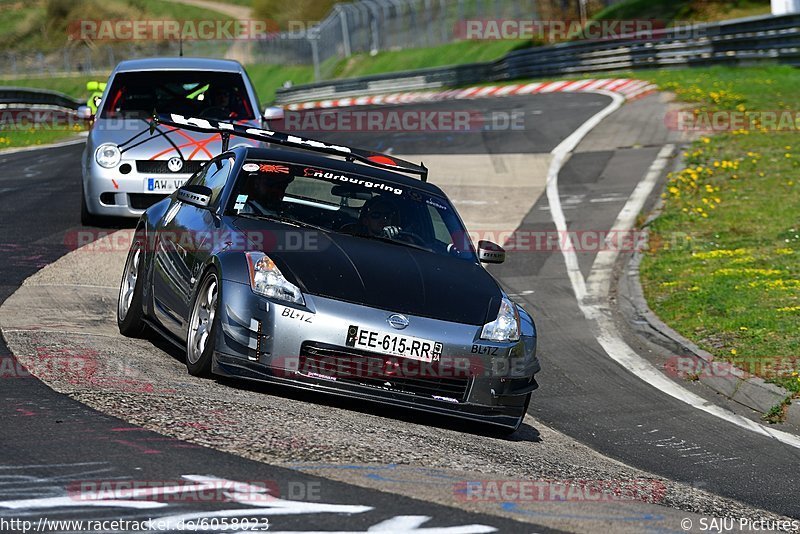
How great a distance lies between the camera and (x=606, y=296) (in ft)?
42.8

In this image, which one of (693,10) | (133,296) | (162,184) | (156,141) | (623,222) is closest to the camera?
(133,296)

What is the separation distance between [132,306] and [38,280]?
7.31 feet

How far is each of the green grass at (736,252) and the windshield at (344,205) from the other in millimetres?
2891

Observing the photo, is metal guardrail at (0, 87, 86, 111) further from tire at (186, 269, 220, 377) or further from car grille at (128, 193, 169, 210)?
tire at (186, 269, 220, 377)

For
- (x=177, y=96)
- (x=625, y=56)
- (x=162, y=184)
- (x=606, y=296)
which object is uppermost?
(x=625, y=56)

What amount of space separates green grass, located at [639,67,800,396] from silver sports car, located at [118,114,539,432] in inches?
110

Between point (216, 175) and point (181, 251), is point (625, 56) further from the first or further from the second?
point (181, 251)

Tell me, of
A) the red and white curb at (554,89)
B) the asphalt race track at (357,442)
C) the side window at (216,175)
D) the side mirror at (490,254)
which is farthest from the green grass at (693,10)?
the side mirror at (490,254)

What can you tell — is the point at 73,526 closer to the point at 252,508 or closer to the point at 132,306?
the point at 252,508

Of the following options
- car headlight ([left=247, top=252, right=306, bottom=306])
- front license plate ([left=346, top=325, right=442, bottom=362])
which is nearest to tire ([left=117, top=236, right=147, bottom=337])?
car headlight ([left=247, top=252, right=306, bottom=306])

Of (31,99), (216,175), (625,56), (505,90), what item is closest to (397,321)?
(216,175)

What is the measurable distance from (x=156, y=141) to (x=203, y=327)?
6443mm

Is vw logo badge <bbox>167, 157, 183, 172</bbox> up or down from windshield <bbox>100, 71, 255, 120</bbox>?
down

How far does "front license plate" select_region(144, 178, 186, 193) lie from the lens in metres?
13.3
